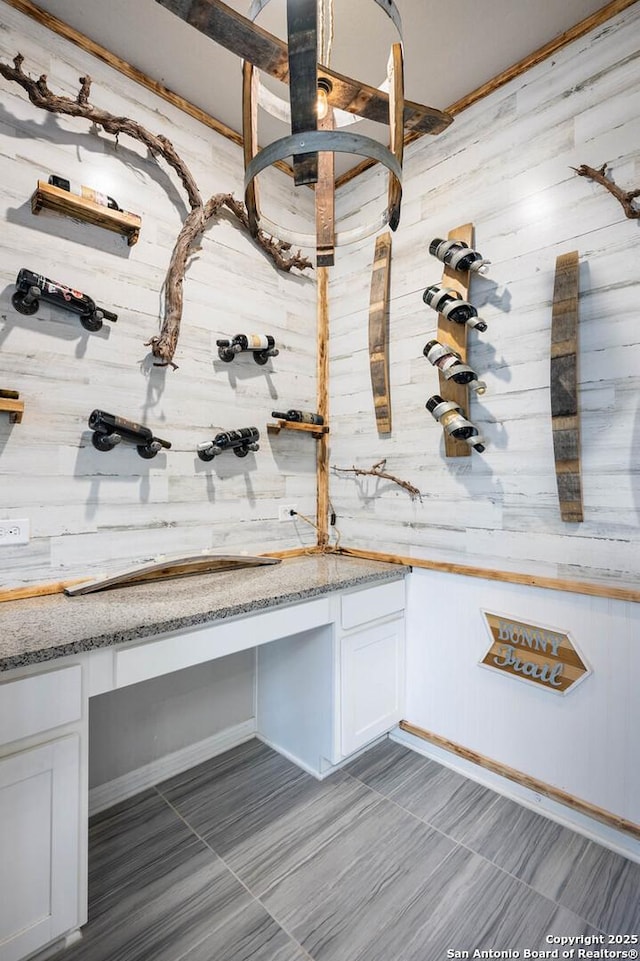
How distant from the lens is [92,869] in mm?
1658

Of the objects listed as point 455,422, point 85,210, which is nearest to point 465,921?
point 455,422

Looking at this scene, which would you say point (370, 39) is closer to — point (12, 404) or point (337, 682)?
point (12, 404)

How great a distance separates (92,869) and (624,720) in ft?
6.42

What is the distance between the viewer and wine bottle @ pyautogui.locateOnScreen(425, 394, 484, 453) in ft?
6.85

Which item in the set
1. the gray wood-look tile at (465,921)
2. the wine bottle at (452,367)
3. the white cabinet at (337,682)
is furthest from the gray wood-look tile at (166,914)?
the wine bottle at (452,367)

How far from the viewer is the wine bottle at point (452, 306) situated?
6.82ft

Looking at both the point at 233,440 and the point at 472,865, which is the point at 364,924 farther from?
the point at 233,440

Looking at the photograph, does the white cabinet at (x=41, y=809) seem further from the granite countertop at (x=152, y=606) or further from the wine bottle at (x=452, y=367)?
the wine bottle at (x=452, y=367)

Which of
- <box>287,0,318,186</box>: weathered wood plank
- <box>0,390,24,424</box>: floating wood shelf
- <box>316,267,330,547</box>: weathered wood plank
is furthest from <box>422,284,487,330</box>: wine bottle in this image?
<box>0,390,24,424</box>: floating wood shelf

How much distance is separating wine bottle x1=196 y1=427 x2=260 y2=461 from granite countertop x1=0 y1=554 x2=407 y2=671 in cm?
57

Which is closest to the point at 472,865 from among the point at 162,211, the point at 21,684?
the point at 21,684

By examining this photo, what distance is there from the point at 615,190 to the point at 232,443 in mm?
1830

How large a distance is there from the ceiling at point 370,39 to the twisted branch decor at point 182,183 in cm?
27

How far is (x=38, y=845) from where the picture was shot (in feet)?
4.22
